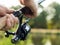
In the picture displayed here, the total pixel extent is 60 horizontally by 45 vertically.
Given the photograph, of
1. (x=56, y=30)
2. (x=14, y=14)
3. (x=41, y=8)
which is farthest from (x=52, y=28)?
(x=14, y=14)

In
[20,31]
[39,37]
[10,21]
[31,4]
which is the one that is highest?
[31,4]

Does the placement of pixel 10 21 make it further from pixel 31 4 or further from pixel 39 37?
pixel 39 37

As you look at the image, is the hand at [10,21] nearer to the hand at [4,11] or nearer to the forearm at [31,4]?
the hand at [4,11]

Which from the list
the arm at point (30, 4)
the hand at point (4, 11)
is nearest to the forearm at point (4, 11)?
the hand at point (4, 11)

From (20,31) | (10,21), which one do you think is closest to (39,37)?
(20,31)

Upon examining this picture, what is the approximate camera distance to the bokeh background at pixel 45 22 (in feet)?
10.7

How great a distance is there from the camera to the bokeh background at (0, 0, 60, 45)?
3.25 m

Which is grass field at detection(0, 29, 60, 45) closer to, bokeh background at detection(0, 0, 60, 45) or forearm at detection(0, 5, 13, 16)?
bokeh background at detection(0, 0, 60, 45)

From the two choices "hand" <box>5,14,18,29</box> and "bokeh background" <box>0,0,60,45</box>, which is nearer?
"hand" <box>5,14,18,29</box>

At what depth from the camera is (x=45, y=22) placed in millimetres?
3346

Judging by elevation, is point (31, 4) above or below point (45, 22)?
above

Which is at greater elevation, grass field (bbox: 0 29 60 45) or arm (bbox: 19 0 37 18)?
arm (bbox: 19 0 37 18)

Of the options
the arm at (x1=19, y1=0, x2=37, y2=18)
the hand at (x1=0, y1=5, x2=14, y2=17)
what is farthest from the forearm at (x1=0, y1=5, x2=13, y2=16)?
the arm at (x1=19, y1=0, x2=37, y2=18)

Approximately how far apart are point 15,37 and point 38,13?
37 cm
